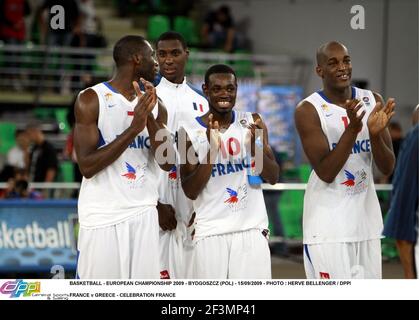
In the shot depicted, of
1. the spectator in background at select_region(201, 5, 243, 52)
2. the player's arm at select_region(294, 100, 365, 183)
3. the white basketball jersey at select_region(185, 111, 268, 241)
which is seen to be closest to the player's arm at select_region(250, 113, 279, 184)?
the white basketball jersey at select_region(185, 111, 268, 241)

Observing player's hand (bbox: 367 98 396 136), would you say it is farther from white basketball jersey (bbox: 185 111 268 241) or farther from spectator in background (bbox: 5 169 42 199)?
spectator in background (bbox: 5 169 42 199)

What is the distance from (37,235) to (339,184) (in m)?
4.44

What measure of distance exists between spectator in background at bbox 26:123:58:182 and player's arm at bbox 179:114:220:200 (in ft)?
17.9

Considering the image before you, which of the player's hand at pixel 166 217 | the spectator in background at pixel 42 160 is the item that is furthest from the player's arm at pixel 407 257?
the spectator in background at pixel 42 160

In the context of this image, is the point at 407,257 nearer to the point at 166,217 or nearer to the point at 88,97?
the point at 166,217

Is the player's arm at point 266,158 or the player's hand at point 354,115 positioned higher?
the player's hand at point 354,115

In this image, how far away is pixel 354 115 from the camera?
5.66 meters

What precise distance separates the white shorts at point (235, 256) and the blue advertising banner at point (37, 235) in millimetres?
3720

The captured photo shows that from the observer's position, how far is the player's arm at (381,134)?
572 centimetres

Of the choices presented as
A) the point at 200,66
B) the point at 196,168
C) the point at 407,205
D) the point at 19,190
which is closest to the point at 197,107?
the point at 196,168

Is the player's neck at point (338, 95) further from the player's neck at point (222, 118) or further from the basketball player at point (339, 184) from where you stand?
the player's neck at point (222, 118)

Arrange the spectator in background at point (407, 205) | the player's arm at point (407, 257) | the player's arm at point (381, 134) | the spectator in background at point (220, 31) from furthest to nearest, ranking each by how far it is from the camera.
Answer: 1. the spectator in background at point (220, 31)
2. the player's arm at point (407, 257)
3. the spectator in background at point (407, 205)
4. the player's arm at point (381, 134)

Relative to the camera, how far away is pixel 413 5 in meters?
11.6
